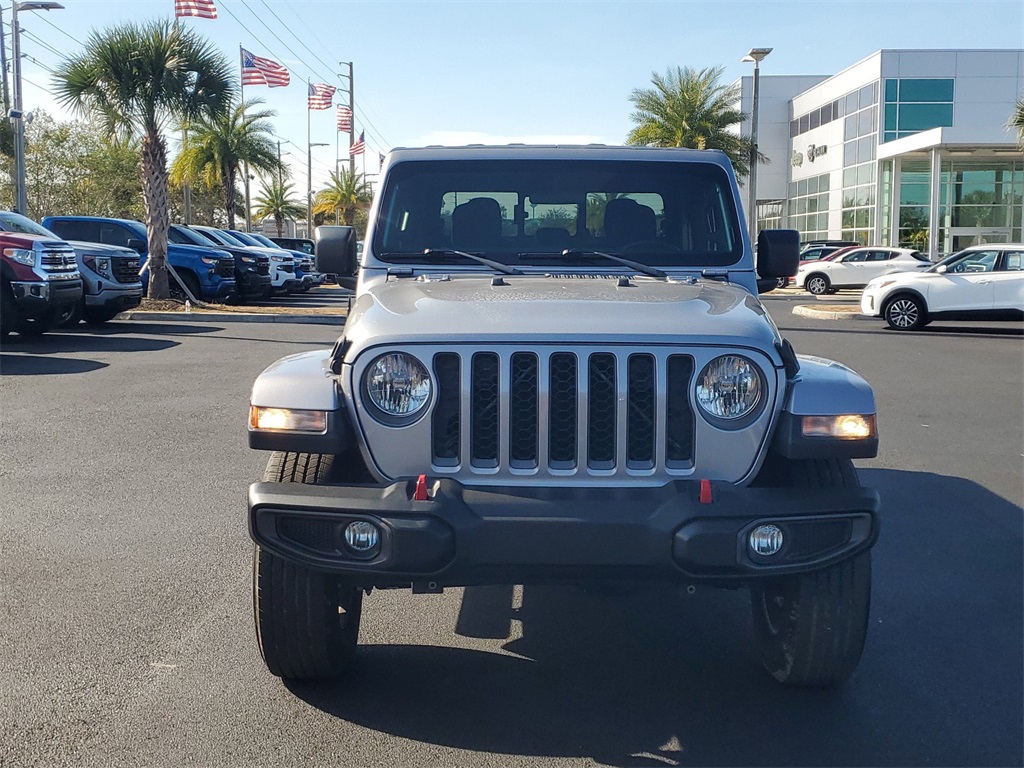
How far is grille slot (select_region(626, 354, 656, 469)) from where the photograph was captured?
3416 millimetres

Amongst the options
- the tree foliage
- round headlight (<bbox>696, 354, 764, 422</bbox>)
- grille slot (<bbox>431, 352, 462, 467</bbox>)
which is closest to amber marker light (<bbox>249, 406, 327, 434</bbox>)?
grille slot (<bbox>431, 352, 462, 467</bbox>)

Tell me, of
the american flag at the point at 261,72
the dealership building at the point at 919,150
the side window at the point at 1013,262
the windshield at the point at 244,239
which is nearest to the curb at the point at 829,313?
the side window at the point at 1013,262

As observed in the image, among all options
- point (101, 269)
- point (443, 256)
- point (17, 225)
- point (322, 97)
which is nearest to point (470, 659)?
point (443, 256)

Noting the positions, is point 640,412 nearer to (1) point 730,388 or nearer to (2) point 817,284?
(1) point 730,388

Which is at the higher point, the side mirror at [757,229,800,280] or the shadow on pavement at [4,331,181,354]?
the side mirror at [757,229,800,280]

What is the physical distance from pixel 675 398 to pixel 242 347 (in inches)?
491

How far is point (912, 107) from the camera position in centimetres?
4666

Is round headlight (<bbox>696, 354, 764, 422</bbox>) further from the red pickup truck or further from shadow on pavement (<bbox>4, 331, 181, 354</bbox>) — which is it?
the red pickup truck

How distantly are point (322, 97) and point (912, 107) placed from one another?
84.3 ft

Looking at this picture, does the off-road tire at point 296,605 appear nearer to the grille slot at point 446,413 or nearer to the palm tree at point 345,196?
the grille slot at point 446,413

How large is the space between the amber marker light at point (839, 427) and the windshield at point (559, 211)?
1.60 meters

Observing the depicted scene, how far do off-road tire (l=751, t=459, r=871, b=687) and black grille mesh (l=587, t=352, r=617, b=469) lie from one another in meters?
0.63

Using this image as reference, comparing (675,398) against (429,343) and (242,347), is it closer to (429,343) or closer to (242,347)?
(429,343)

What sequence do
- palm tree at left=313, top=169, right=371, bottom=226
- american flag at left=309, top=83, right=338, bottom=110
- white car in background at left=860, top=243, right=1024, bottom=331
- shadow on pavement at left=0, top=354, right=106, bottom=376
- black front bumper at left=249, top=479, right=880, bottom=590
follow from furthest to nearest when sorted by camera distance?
palm tree at left=313, top=169, right=371, bottom=226, american flag at left=309, top=83, right=338, bottom=110, white car in background at left=860, top=243, right=1024, bottom=331, shadow on pavement at left=0, top=354, right=106, bottom=376, black front bumper at left=249, top=479, right=880, bottom=590
